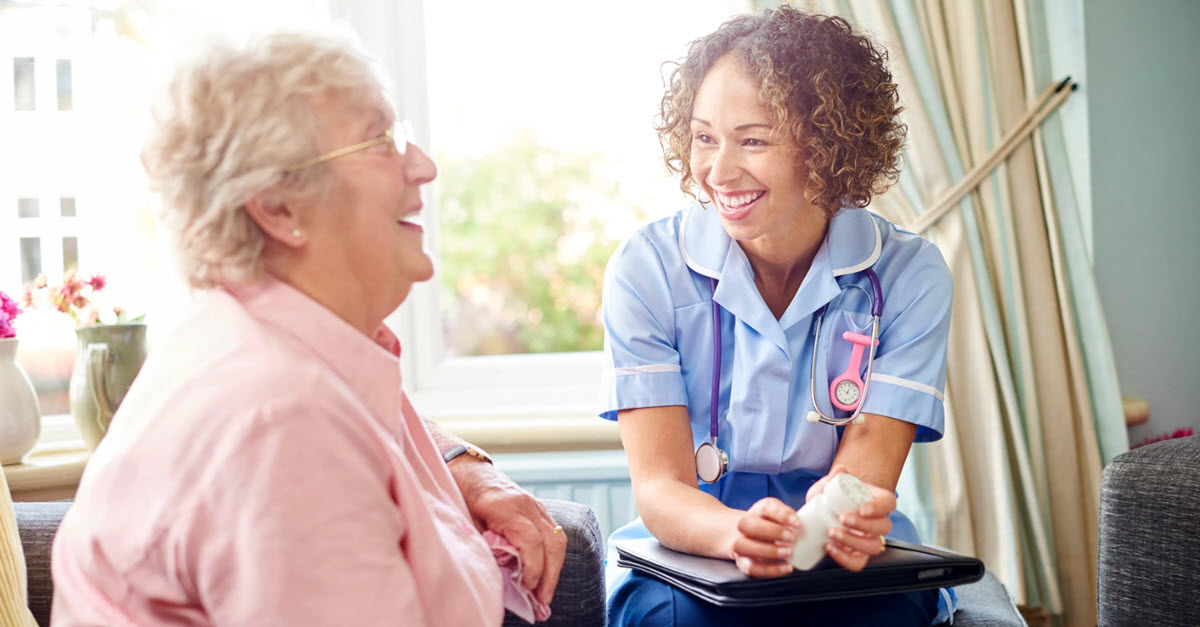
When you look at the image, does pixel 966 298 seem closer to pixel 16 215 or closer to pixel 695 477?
pixel 695 477

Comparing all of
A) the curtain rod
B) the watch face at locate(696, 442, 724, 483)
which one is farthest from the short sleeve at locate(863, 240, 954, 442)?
the curtain rod

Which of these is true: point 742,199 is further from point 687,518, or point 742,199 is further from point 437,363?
point 437,363

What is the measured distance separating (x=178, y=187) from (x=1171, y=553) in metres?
1.31

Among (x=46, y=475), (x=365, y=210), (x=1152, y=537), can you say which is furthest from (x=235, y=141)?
(x=46, y=475)

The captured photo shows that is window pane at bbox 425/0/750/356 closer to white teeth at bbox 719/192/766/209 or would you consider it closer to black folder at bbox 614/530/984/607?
white teeth at bbox 719/192/766/209

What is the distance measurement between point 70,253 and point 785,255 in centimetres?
188

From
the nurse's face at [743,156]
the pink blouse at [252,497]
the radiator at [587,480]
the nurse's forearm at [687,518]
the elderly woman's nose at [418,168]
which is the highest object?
the nurse's face at [743,156]

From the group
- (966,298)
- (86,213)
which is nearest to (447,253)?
(86,213)

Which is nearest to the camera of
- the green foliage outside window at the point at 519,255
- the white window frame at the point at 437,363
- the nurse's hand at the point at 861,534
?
the nurse's hand at the point at 861,534

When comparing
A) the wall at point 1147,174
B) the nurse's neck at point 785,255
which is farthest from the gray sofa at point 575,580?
the wall at point 1147,174

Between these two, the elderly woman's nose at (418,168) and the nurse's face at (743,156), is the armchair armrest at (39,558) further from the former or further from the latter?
the nurse's face at (743,156)

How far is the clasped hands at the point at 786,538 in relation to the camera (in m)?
1.18

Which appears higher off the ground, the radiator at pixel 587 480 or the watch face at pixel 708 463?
the watch face at pixel 708 463

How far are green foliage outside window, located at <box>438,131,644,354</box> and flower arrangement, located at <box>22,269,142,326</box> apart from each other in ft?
9.37
